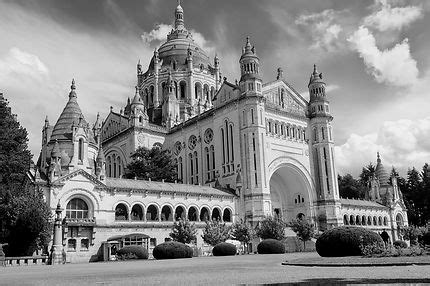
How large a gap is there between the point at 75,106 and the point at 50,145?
20.8 feet

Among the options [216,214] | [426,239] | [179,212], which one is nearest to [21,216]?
[179,212]

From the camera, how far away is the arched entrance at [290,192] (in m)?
74.7

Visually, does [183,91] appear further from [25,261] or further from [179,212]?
[25,261]

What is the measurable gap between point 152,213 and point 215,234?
11800 millimetres

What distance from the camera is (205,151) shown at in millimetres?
75375

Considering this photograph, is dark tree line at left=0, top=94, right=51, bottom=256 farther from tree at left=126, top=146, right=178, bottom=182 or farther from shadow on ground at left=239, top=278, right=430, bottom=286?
shadow on ground at left=239, top=278, right=430, bottom=286

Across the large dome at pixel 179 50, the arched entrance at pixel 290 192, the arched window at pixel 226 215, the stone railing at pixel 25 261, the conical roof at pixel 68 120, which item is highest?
the large dome at pixel 179 50

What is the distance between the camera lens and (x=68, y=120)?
6003cm

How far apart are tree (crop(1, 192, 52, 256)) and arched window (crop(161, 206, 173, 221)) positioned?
17673mm

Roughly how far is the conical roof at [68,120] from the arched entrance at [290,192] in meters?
31.3

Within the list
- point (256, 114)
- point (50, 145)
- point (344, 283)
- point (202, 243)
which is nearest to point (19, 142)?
point (50, 145)

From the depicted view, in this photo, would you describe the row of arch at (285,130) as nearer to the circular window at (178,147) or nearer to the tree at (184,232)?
the circular window at (178,147)

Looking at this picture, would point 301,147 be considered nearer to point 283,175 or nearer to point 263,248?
point 283,175

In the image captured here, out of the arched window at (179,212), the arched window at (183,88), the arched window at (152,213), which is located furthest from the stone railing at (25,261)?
the arched window at (183,88)
